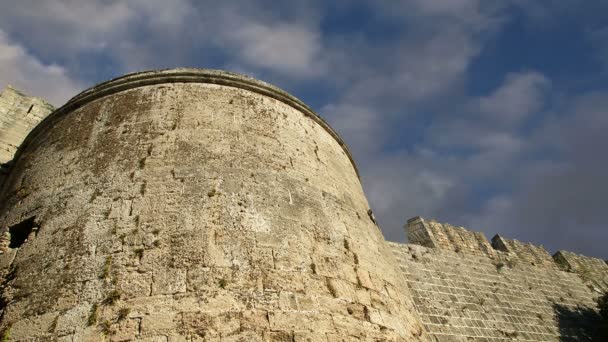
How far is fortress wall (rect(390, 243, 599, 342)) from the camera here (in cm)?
810

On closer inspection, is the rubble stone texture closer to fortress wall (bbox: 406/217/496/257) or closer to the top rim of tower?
the top rim of tower

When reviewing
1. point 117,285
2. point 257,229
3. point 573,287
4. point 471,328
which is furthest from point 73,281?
point 573,287

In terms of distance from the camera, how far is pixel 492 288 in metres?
9.72

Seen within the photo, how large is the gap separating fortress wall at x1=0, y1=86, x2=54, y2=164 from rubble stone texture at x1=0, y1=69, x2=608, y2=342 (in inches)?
58.6

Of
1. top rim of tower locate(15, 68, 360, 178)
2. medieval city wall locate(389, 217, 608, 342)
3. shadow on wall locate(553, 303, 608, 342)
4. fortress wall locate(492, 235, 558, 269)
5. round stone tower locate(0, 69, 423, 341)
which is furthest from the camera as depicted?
fortress wall locate(492, 235, 558, 269)

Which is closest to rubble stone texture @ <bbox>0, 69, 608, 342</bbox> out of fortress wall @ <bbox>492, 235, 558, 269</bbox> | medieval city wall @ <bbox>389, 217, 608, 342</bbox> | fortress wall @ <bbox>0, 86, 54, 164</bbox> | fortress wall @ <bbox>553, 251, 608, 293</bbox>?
medieval city wall @ <bbox>389, 217, 608, 342</bbox>

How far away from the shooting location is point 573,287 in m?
11.9

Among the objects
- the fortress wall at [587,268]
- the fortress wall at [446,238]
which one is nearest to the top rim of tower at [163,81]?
the fortress wall at [446,238]

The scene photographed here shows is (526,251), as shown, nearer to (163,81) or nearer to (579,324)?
(579,324)

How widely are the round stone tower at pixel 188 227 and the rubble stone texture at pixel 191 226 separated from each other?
16 mm

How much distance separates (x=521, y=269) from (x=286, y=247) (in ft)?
30.2

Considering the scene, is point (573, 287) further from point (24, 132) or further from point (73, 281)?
point (24, 132)

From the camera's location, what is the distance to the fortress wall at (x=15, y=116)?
8.05m

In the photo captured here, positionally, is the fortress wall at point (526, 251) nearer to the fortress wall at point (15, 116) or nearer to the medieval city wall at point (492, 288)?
the medieval city wall at point (492, 288)
